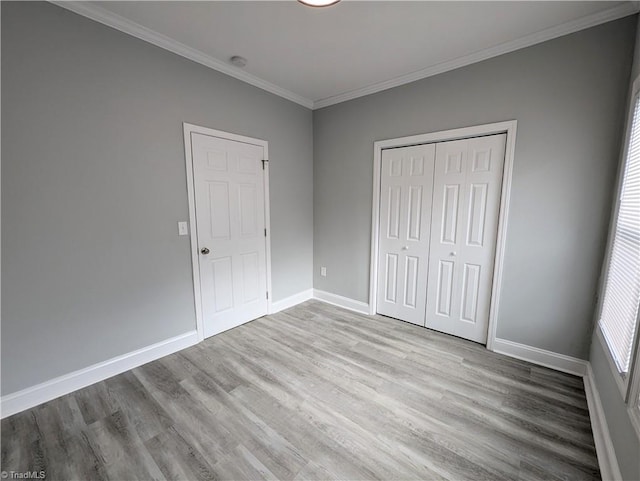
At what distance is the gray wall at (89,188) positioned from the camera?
1.69 metres

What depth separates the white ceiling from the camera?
5.97 feet

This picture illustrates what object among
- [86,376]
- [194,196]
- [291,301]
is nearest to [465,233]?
[291,301]

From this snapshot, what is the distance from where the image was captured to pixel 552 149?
211 centimetres

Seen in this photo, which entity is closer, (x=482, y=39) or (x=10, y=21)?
(x=10, y=21)

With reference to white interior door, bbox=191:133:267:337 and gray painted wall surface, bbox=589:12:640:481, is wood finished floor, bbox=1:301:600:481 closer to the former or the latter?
gray painted wall surface, bbox=589:12:640:481

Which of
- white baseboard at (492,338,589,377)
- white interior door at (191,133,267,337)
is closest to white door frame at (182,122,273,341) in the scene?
white interior door at (191,133,267,337)

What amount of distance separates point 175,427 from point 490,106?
3469mm

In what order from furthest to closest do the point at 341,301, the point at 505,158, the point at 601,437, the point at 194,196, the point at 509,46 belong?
the point at 341,301 → the point at 194,196 → the point at 505,158 → the point at 509,46 → the point at 601,437

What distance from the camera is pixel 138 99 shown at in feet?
7.00

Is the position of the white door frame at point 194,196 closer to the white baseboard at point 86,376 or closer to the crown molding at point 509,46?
the white baseboard at point 86,376

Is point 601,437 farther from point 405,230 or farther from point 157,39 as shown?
point 157,39

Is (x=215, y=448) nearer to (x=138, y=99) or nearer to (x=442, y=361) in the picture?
(x=442, y=361)

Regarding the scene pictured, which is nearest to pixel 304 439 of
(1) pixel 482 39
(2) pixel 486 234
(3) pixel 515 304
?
(3) pixel 515 304

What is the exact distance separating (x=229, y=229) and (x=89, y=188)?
1.17 meters
